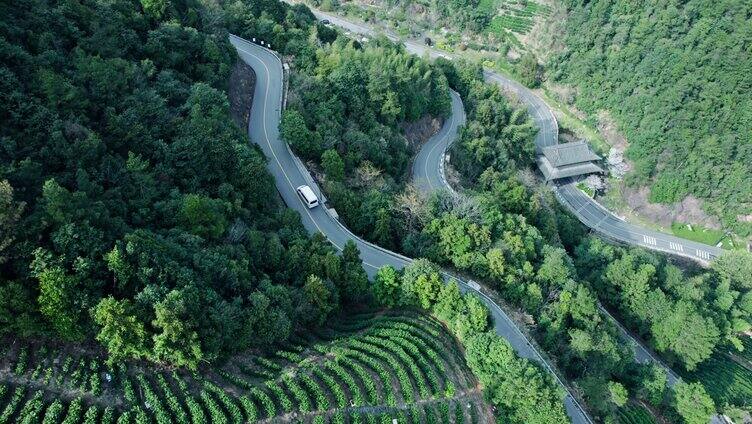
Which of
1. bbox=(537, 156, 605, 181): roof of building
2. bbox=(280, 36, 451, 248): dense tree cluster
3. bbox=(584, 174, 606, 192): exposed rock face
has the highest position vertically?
bbox=(280, 36, 451, 248): dense tree cluster

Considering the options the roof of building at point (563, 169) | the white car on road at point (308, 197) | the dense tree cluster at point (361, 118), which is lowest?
the roof of building at point (563, 169)

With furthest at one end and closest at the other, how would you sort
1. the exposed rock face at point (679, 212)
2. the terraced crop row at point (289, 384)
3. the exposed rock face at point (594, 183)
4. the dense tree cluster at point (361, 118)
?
the exposed rock face at point (594, 183) → the exposed rock face at point (679, 212) → the dense tree cluster at point (361, 118) → the terraced crop row at point (289, 384)

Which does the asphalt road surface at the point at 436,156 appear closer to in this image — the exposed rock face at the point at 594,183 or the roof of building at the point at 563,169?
the roof of building at the point at 563,169

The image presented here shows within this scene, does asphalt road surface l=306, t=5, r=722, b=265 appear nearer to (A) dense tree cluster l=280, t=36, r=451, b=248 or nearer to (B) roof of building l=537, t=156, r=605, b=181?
(B) roof of building l=537, t=156, r=605, b=181

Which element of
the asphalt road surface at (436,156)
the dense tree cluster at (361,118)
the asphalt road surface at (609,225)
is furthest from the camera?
the asphalt road surface at (609,225)

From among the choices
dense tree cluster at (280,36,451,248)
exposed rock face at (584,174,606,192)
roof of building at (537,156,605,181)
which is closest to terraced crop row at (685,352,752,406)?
exposed rock face at (584,174,606,192)

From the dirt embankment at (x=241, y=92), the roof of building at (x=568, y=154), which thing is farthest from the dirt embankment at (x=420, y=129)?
the dirt embankment at (x=241, y=92)

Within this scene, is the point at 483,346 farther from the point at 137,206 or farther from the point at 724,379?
the point at 724,379
